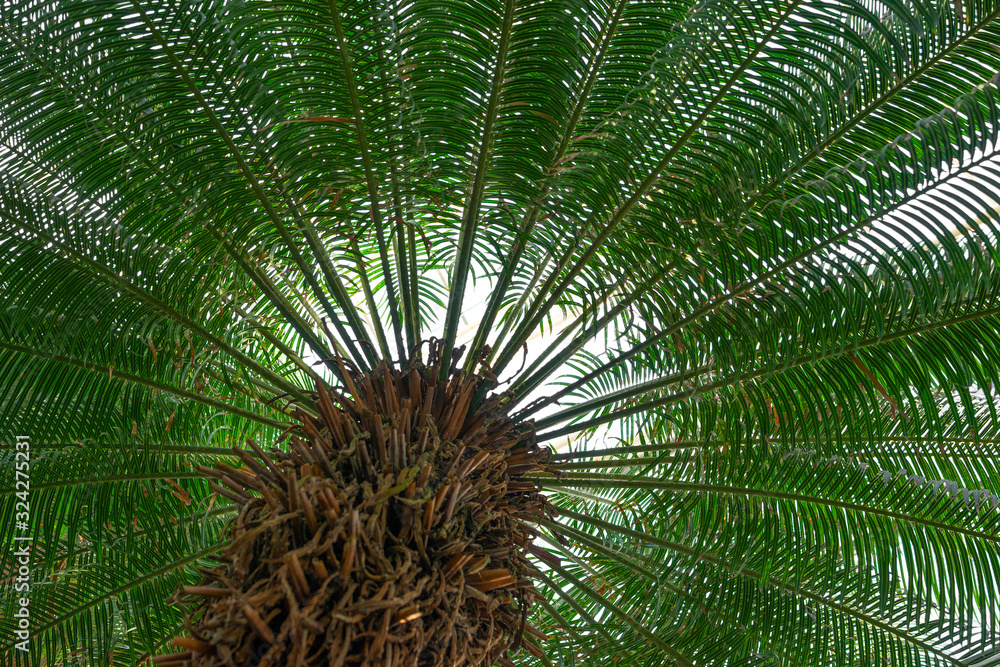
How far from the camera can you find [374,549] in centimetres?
225

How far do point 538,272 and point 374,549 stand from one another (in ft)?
6.62

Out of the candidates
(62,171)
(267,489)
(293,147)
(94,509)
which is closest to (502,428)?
(267,489)

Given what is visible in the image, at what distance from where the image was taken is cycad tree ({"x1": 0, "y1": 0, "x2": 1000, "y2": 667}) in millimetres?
2926

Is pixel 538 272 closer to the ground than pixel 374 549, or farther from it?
farther from it

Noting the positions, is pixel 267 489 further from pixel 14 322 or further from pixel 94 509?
pixel 94 509

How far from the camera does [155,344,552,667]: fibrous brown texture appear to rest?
2057 mm

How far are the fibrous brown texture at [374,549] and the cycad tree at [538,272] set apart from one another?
0.03 meters

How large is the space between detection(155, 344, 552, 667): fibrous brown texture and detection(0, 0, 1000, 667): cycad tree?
29mm

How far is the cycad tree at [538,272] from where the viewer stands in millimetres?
2926

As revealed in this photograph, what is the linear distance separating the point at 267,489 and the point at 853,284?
2.27 metres

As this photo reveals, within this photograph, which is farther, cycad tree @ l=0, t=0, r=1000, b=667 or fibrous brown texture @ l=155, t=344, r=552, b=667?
cycad tree @ l=0, t=0, r=1000, b=667

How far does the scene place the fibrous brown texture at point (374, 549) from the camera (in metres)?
2.06

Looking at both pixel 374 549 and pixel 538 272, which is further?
pixel 538 272

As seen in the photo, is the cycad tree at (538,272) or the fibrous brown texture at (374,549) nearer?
the fibrous brown texture at (374,549)
